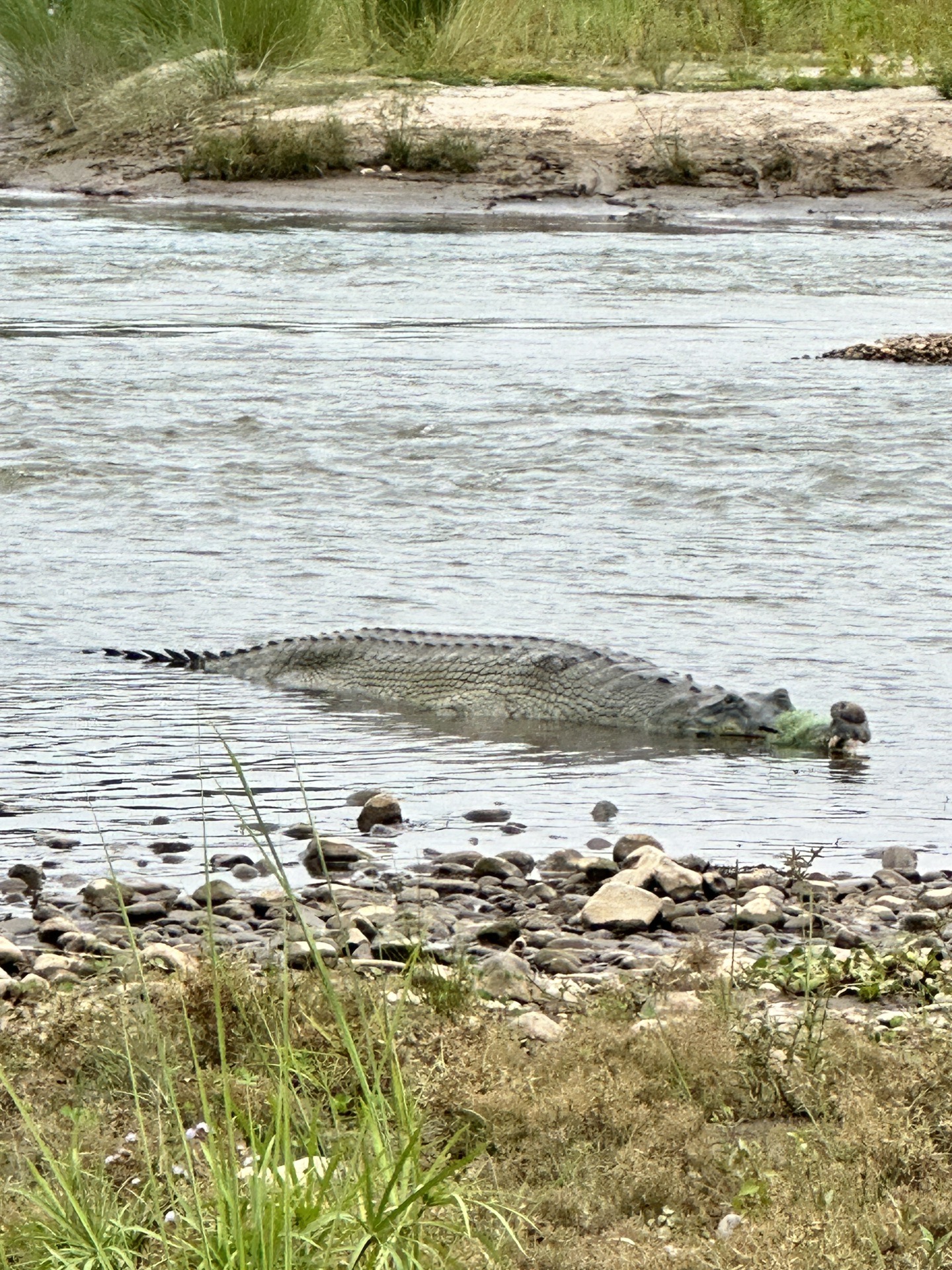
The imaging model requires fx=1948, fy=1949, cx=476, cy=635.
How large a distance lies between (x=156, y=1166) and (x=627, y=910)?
5.22ft

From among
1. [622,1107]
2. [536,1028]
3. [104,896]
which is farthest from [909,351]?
[622,1107]

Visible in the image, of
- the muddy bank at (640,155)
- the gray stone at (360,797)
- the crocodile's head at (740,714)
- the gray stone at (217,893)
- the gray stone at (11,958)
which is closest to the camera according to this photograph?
the gray stone at (11,958)

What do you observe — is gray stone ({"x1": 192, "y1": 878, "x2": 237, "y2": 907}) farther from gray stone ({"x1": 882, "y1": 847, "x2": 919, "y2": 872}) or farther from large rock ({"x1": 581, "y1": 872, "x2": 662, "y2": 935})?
gray stone ({"x1": 882, "y1": 847, "x2": 919, "y2": 872})

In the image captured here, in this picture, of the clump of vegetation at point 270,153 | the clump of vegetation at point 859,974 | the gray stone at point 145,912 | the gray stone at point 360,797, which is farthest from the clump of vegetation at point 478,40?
the clump of vegetation at point 859,974

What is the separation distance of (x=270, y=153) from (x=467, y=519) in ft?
46.6

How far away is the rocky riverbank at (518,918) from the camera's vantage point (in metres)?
3.78

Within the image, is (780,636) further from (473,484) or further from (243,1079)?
(243,1079)

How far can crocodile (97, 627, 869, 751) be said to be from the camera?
6.28 m

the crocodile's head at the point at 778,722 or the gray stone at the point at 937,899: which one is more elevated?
the gray stone at the point at 937,899

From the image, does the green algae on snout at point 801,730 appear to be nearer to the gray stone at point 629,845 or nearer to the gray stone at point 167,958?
the gray stone at point 629,845

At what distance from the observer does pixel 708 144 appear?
2173 cm

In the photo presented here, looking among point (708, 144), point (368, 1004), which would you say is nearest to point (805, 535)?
point (368, 1004)

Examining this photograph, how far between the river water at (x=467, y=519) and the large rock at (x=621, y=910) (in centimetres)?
68

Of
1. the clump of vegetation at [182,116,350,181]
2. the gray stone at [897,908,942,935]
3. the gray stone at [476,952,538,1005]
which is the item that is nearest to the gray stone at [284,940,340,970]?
the gray stone at [476,952,538,1005]
